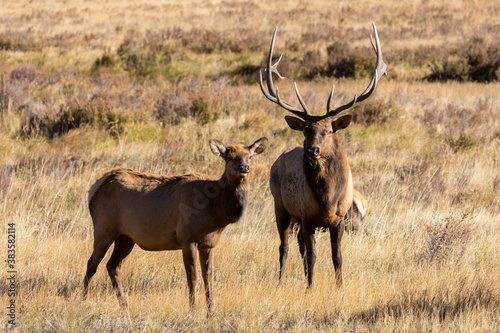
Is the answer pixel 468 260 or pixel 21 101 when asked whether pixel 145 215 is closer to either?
pixel 468 260

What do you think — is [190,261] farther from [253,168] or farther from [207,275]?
[253,168]

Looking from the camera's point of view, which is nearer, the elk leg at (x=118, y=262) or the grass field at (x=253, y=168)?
the grass field at (x=253, y=168)

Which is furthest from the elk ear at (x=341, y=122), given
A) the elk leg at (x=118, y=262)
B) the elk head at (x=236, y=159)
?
the elk leg at (x=118, y=262)

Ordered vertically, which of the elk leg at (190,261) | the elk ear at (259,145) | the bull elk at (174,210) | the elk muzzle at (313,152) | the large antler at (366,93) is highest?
the large antler at (366,93)

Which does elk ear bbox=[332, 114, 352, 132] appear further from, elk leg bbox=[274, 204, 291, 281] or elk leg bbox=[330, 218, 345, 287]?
elk leg bbox=[274, 204, 291, 281]

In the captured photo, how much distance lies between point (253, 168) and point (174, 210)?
532cm

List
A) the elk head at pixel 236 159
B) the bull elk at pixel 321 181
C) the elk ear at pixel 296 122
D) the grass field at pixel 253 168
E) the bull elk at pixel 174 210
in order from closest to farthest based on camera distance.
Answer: the elk head at pixel 236 159 → the bull elk at pixel 174 210 → the grass field at pixel 253 168 → the bull elk at pixel 321 181 → the elk ear at pixel 296 122

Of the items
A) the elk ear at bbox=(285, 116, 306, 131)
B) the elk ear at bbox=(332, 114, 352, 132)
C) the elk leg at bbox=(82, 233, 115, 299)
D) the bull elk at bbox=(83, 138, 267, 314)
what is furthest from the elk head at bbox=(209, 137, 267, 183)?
the elk leg at bbox=(82, 233, 115, 299)

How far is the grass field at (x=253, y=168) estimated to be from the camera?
5.53 meters

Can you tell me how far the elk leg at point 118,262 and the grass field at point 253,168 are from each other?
12 centimetres

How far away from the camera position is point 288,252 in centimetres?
756

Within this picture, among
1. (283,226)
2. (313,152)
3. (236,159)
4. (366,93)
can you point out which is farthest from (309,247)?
(366,93)

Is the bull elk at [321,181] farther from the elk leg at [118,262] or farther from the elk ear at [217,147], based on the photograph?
the elk leg at [118,262]

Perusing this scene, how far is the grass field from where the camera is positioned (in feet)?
18.1
